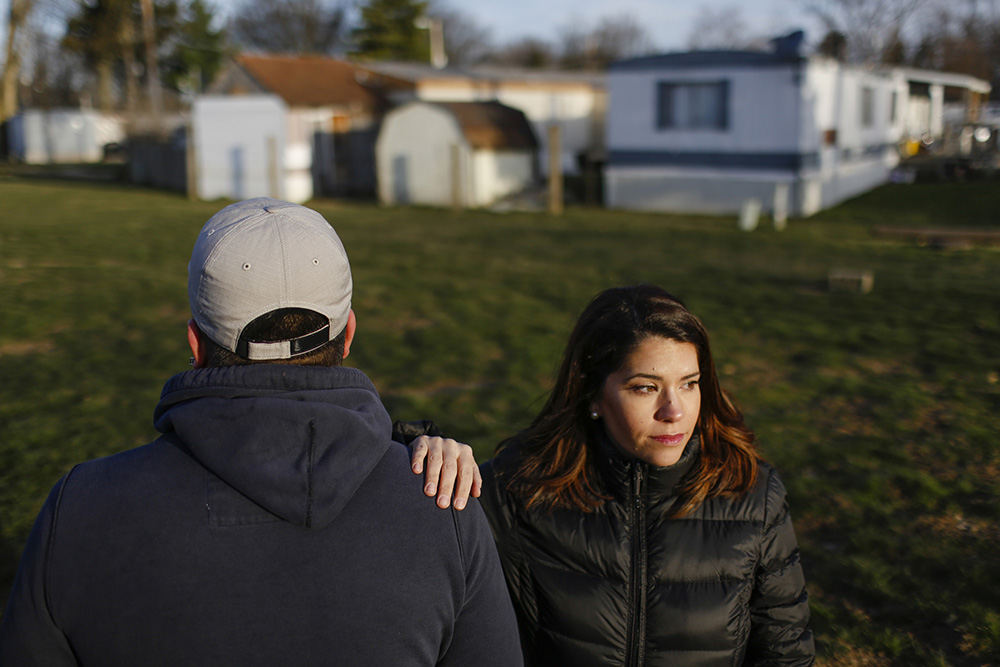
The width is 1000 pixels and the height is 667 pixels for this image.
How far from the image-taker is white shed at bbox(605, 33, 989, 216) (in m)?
22.1

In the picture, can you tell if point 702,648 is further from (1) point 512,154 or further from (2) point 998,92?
(2) point 998,92

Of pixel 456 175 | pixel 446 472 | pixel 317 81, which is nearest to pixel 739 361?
pixel 446 472

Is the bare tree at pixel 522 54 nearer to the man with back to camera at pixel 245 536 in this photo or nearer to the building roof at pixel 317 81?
the building roof at pixel 317 81

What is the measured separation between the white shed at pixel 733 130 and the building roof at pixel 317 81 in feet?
31.4

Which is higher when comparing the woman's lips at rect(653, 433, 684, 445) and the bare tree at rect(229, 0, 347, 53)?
the bare tree at rect(229, 0, 347, 53)

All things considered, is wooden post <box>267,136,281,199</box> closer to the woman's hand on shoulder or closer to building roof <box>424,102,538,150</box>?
building roof <box>424,102,538,150</box>

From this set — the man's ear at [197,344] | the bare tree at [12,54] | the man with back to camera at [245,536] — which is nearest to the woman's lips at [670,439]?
the man with back to camera at [245,536]

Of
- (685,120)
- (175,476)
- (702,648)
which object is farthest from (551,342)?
(685,120)

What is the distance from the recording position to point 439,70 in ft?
116

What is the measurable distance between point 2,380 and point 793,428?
21.3 ft

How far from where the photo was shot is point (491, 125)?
26406 mm

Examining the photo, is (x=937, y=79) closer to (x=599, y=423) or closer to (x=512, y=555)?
(x=599, y=423)

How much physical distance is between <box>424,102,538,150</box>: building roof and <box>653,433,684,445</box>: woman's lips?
2311 centimetres

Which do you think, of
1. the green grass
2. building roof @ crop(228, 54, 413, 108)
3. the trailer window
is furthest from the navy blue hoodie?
building roof @ crop(228, 54, 413, 108)
